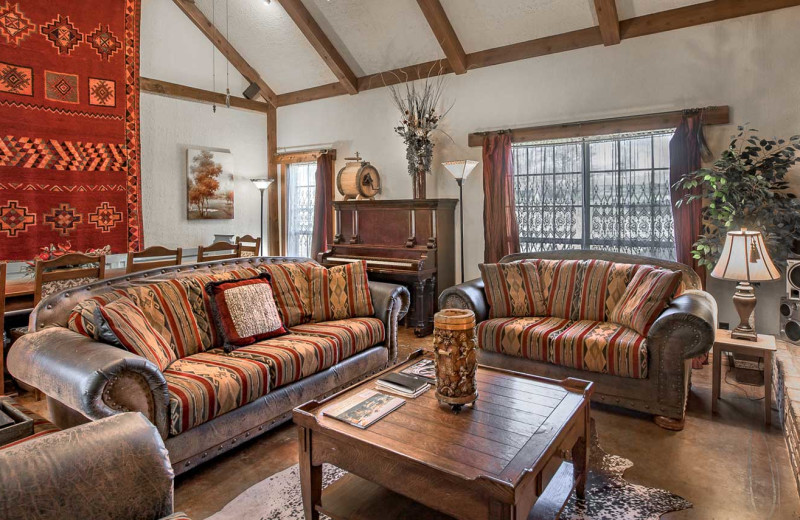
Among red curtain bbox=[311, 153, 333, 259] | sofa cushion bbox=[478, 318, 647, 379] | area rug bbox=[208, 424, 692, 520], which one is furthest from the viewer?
red curtain bbox=[311, 153, 333, 259]

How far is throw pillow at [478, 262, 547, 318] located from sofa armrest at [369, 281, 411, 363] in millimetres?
672

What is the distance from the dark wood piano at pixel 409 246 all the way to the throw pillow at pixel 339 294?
1250mm

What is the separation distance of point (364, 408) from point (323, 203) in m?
4.56

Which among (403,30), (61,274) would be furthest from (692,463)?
(403,30)

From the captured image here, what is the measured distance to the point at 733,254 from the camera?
3000 mm

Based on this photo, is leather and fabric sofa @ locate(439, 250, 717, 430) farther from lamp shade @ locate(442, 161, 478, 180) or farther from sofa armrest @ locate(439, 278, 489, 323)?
lamp shade @ locate(442, 161, 478, 180)

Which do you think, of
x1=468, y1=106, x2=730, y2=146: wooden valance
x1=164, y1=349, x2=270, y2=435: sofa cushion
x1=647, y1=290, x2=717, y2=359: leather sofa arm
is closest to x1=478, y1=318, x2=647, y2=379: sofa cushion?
x1=647, y1=290, x2=717, y2=359: leather sofa arm

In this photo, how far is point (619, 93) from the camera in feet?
14.2

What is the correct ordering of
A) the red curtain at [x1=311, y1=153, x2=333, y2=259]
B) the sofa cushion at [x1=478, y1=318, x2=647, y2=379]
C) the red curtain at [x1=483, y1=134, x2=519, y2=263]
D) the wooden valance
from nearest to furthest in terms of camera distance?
the sofa cushion at [x1=478, y1=318, x2=647, y2=379] → the wooden valance → the red curtain at [x1=483, y1=134, x2=519, y2=263] → the red curtain at [x1=311, y1=153, x2=333, y2=259]

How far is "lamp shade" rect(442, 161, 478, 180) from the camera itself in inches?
180

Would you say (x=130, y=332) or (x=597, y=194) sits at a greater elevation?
(x=597, y=194)

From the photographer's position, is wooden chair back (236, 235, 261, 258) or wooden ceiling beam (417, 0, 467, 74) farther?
wooden chair back (236, 235, 261, 258)

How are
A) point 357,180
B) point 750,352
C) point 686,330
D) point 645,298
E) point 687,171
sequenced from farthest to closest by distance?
point 357,180 < point 687,171 < point 645,298 < point 750,352 < point 686,330

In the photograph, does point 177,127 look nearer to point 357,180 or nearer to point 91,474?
point 357,180
